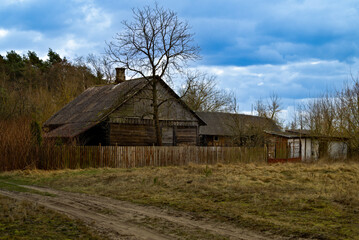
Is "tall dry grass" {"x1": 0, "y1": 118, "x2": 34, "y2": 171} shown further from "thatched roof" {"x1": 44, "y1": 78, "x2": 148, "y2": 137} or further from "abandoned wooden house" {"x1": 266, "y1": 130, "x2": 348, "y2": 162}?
"abandoned wooden house" {"x1": 266, "y1": 130, "x2": 348, "y2": 162}

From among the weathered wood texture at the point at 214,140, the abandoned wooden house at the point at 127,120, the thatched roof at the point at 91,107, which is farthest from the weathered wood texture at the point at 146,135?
the weathered wood texture at the point at 214,140

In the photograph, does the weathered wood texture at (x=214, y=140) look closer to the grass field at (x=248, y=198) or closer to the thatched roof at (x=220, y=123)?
the thatched roof at (x=220, y=123)

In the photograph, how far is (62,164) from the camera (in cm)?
2159

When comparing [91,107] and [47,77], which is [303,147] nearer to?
[91,107]

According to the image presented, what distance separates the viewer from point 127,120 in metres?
27.9

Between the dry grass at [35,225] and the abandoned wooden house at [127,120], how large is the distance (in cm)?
1571

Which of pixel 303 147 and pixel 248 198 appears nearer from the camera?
pixel 248 198

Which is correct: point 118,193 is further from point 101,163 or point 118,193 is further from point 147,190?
point 101,163

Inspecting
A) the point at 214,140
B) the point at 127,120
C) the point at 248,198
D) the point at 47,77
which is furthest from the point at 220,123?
the point at 248,198

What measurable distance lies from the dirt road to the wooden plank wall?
1013 centimetres

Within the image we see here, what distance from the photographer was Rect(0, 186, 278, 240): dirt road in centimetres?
730

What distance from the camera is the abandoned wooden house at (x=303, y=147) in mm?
33156

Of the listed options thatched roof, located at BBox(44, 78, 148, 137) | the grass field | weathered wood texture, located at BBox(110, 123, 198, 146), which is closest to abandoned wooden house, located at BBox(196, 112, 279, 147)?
weathered wood texture, located at BBox(110, 123, 198, 146)

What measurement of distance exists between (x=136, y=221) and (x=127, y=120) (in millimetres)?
19742
